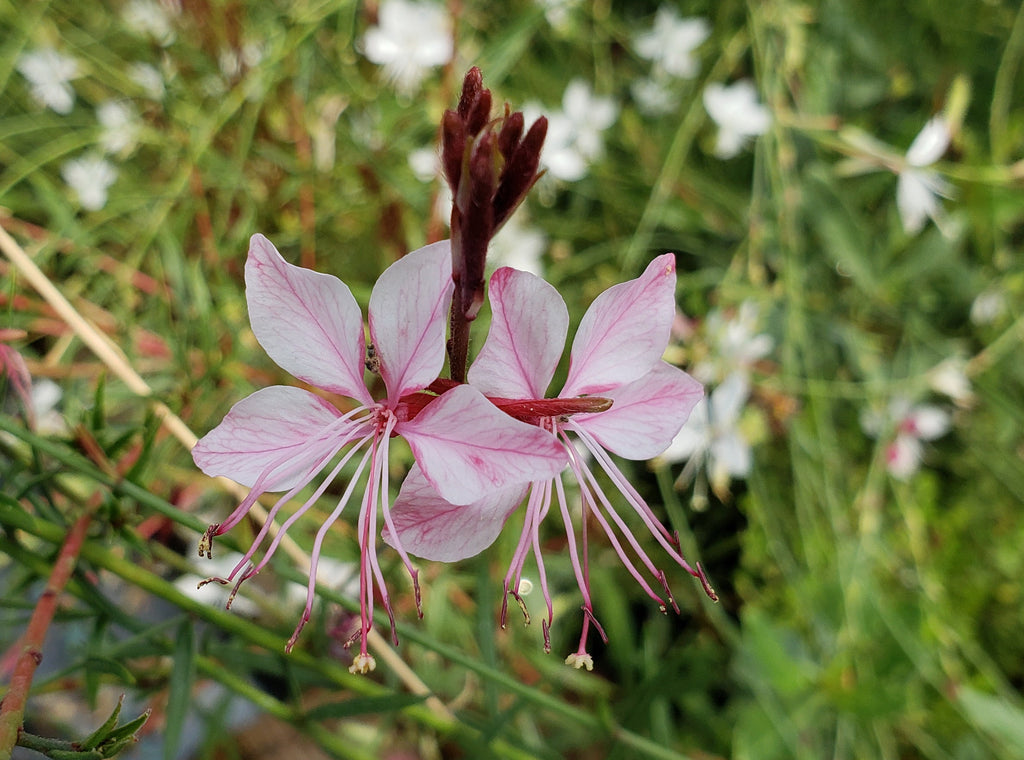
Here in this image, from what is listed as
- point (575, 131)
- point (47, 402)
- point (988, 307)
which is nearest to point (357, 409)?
point (47, 402)

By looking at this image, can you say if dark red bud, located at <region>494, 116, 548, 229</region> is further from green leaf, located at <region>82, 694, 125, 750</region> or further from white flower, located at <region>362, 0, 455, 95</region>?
white flower, located at <region>362, 0, 455, 95</region>

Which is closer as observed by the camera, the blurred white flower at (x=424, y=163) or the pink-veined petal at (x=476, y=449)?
the pink-veined petal at (x=476, y=449)

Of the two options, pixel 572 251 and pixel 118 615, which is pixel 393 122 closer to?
pixel 572 251

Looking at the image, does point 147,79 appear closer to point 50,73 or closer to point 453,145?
point 50,73

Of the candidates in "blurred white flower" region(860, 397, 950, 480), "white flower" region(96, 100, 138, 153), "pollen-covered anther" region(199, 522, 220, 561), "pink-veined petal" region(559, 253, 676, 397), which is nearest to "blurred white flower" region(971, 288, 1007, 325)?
"blurred white flower" region(860, 397, 950, 480)

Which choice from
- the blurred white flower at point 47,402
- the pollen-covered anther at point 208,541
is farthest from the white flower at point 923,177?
the blurred white flower at point 47,402

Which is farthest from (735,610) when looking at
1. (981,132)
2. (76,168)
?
(76,168)

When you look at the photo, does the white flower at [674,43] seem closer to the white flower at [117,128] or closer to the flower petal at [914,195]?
the flower petal at [914,195]
